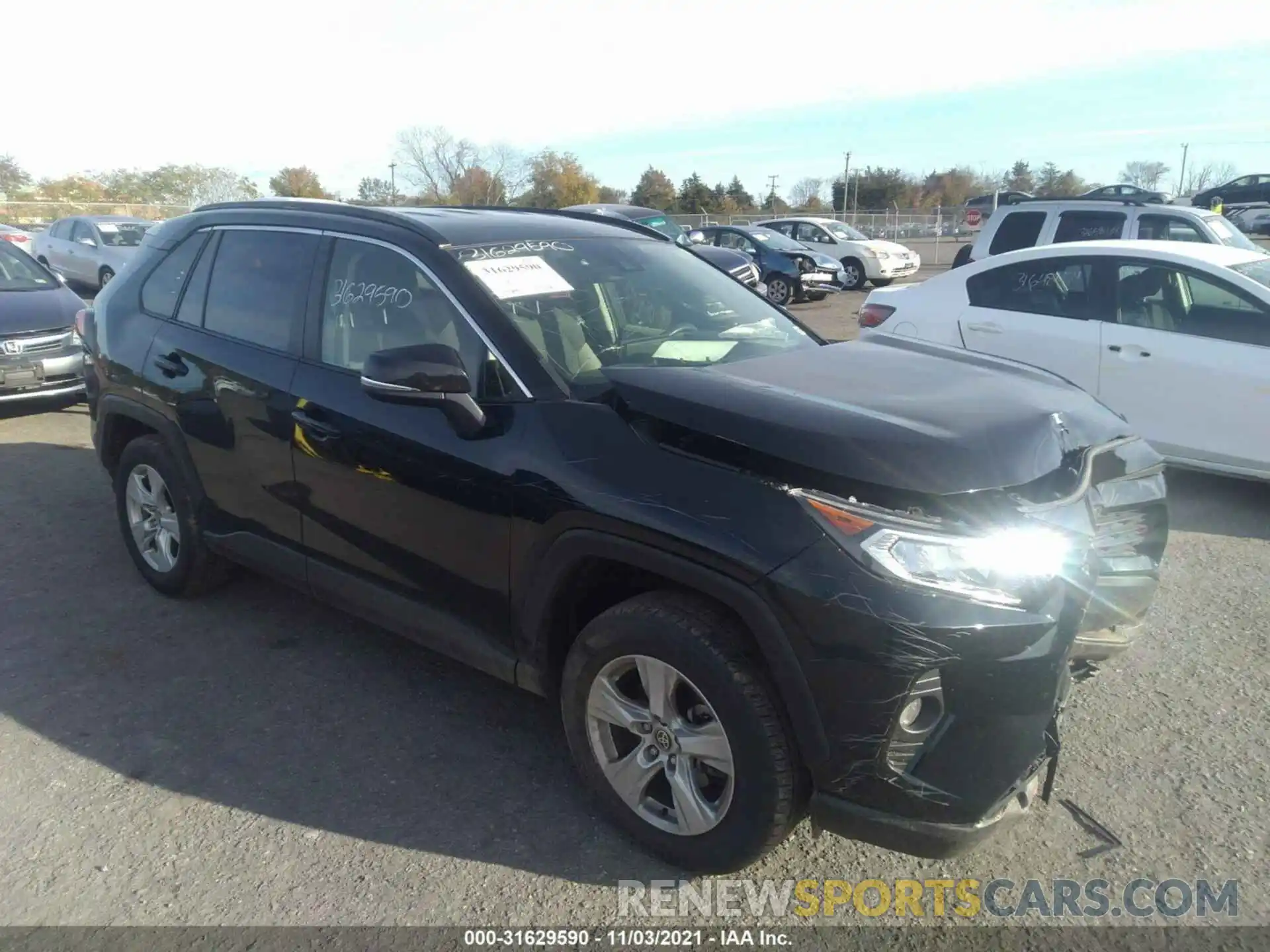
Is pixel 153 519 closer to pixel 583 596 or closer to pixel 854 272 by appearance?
pixel 583 596

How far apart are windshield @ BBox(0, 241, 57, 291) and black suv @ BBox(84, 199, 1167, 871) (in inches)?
240

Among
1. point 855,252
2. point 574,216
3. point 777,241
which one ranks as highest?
point 574,216

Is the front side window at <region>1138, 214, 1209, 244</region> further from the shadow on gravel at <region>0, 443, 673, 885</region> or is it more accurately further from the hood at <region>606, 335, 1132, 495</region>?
→ the shadow on gravel at <region>0, 443, 673, 885</region>

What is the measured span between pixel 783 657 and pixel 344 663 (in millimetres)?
2346

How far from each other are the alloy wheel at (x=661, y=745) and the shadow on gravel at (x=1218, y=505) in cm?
397

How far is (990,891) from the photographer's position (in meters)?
2.78

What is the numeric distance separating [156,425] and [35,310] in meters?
5.36

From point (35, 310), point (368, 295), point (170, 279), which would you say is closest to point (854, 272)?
point (35, 310)

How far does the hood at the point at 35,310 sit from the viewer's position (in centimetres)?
837

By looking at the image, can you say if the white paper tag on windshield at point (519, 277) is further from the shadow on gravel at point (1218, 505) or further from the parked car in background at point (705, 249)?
the parked car in background at point (705, 249)

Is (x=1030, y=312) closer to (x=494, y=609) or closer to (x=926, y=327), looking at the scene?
(x=926, y=327)

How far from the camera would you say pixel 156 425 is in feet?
14.7

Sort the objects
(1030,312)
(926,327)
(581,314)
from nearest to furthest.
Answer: (581,314) → (1030,312) → (926,327)

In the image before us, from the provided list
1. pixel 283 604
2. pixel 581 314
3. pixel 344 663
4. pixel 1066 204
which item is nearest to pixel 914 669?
pixel 581 314
